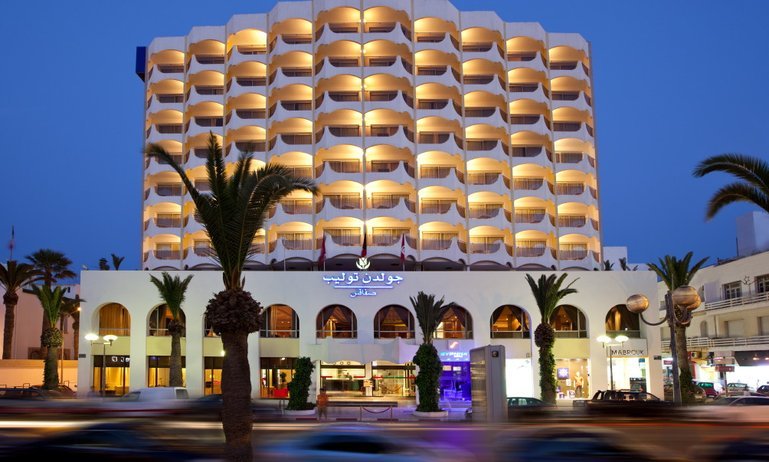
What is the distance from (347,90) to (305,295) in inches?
991

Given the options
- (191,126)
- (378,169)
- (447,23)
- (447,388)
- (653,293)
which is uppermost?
(447,23)

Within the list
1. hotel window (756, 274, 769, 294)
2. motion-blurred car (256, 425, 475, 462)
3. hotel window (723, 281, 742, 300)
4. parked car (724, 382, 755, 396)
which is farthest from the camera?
hotel window (723, 281, 742, 300)

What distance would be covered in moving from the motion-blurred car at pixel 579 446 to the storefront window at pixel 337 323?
1685 inches

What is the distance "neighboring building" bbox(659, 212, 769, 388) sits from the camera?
2395 inches

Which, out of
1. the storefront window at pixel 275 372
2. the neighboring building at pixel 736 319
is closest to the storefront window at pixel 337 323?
the storefront window at pixel 275 372

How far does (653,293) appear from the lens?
187 feet

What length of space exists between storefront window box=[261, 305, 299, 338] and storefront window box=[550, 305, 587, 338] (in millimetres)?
18119

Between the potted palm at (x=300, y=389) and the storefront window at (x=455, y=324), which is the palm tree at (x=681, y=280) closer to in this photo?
the storefront window at (x=455, y=324)

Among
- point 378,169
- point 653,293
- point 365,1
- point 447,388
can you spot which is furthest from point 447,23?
point 447,388

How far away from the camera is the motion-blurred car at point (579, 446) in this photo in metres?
12.5

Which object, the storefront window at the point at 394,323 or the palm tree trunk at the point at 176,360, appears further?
the storefront window at the point at 394,323

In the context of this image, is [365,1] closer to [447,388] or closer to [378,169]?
[378,169]

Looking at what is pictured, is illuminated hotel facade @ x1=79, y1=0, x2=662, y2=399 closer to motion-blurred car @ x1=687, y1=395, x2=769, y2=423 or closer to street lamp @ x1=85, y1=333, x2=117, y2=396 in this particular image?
street lamp @ x1=85, y1=333, x2=117, y2=396

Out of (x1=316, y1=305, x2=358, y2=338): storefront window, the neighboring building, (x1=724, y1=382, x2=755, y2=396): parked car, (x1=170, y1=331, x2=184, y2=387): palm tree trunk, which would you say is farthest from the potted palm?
the neighboring building
